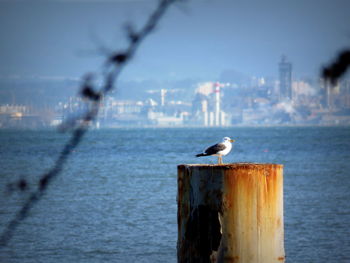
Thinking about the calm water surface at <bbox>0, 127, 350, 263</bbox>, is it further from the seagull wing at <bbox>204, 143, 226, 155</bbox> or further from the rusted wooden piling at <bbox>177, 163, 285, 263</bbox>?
the rusted wooden piling at <bbox>177, 163, 285, 263</bbox>

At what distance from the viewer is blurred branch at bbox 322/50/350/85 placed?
9.68 ft

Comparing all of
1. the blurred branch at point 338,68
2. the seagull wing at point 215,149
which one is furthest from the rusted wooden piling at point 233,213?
the seagull wing at point 215,149

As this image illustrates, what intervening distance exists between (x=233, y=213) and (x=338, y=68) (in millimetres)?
1854

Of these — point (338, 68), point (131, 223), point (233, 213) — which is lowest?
point (131, 223)

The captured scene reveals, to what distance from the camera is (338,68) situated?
2.98m

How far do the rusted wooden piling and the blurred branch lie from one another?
1795 mm

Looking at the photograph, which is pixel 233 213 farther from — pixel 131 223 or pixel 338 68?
pixel 131 223

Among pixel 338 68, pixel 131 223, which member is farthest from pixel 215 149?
pixel 131 223

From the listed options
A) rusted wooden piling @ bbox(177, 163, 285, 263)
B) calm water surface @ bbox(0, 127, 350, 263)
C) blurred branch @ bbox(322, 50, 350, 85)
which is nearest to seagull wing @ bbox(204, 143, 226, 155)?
calm water surface @ bbox(0, 127, 350, 263)

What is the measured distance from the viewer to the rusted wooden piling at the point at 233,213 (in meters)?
4.69

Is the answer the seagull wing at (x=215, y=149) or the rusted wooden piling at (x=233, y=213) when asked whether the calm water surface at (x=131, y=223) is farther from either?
the rusted wooden piling at (x=233, y=213)

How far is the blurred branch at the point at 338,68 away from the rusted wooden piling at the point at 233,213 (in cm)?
180

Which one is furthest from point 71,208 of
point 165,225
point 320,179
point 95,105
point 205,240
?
point 95,105

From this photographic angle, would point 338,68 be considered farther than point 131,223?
No
